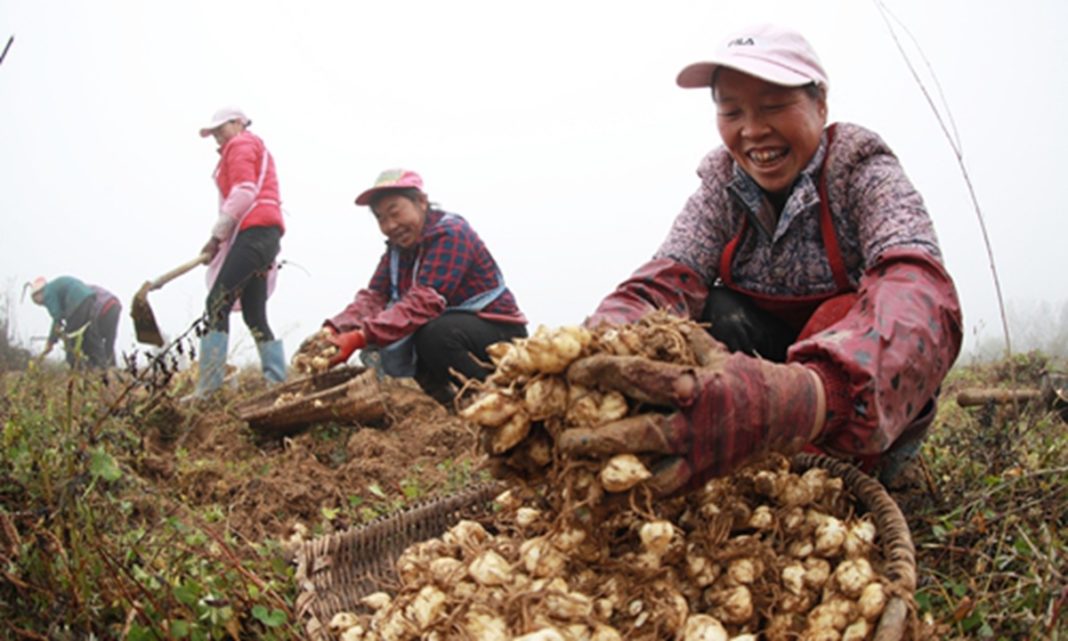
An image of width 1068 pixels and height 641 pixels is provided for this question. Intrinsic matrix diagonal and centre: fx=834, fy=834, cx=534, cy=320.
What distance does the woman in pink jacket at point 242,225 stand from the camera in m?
5.37

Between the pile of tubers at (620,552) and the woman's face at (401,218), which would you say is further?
the woman's face at (401,218)

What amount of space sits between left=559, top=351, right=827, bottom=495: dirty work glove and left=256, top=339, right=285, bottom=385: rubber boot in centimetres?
472

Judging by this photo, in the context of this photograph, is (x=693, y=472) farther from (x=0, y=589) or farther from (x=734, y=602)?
(x=0, y=589)

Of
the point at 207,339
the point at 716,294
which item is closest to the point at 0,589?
the point at 716,294

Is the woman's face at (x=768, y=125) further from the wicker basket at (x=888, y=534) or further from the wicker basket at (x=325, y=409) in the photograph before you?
the wicker basket at (x=325, y=409)

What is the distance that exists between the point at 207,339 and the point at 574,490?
4.45m

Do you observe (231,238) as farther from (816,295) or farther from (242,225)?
(816,295)

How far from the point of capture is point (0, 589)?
1.73 metres

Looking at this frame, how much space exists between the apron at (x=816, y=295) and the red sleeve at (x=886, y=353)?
16.3 inches

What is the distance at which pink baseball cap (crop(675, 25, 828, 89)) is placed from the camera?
1977 mm

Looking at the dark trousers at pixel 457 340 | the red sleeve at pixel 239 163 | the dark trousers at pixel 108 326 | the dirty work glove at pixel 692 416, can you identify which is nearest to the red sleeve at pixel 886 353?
the dirty work glove at pixel 692 416

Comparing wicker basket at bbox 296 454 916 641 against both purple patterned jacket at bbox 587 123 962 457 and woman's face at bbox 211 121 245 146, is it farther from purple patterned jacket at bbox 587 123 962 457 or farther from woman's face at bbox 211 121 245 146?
woman's face at bbox 211 121 245 146

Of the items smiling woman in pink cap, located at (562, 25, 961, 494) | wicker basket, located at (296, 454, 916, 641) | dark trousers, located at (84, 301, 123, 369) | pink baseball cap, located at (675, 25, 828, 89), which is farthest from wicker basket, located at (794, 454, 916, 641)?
dark trousers, located at (84, 301, 123, 369)

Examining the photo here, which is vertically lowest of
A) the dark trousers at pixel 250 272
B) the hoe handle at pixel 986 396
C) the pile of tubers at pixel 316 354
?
the hoe handle at pixel 986 396
